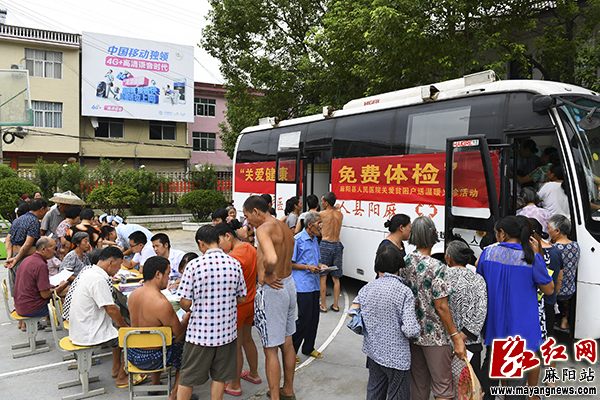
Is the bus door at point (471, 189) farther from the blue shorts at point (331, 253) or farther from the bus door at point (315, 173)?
the bus door at point (315, 173)

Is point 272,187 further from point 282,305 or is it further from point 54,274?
point 282,305

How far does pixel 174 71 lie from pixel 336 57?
18.6m

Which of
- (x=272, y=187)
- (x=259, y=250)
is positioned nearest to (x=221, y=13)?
(x=272, y=187)

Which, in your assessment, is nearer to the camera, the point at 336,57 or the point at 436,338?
the point at 436,338

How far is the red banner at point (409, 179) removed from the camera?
568 centimetres

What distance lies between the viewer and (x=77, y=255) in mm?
5789

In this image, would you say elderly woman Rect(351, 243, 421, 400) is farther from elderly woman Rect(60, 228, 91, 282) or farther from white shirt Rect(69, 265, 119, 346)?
elderly woman Rect(60, 228, 91, 282)

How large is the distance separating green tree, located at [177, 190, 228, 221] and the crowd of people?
1416 cm

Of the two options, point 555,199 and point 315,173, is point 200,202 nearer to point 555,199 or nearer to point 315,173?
point 315,173

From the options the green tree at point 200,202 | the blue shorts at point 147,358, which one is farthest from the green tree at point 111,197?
the blue shorts at point 147,358

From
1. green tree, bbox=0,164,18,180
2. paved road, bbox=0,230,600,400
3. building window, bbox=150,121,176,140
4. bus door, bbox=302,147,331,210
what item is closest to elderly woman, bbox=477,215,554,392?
paved road, bbox=0,230,600,400

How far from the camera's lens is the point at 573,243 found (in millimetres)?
4734

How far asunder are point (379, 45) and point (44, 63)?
22364 mm

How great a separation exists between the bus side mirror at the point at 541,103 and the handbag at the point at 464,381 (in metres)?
3.26
